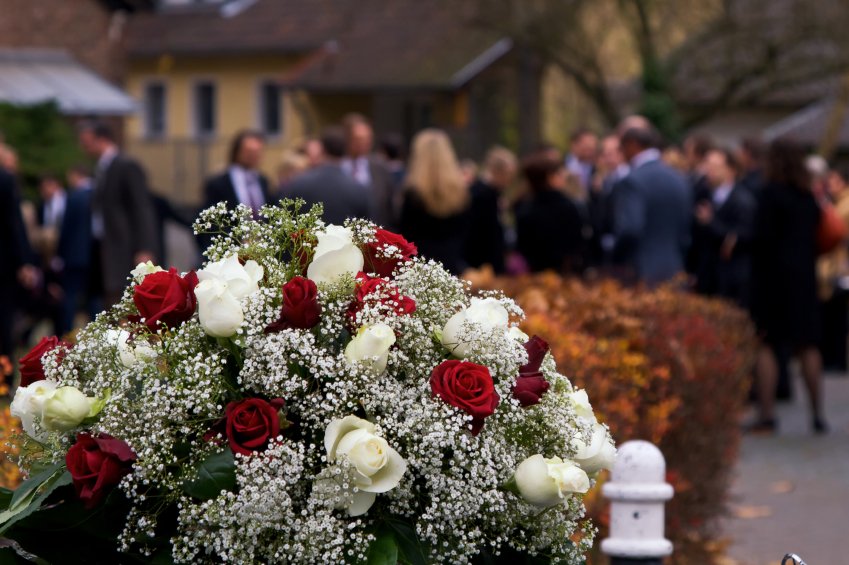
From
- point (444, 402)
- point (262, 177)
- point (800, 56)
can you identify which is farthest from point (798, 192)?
point (800, 56)

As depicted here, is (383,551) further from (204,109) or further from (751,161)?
(204,109)

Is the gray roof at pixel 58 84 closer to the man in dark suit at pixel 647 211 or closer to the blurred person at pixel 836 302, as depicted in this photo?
the blurred person at pixel 836 302

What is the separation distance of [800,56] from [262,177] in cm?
2556

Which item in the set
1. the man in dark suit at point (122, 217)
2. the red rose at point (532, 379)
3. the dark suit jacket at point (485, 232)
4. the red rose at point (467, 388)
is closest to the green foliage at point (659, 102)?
the man in dark suit at point (122, 217)

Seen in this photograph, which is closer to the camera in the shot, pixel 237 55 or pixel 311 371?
pixel 311 371

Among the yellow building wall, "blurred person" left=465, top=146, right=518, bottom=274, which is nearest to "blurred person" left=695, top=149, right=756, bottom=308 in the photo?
"blurred person" left=465, top=146, right=518, bottom=274

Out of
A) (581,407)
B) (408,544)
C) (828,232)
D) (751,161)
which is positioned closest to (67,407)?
(408,544)

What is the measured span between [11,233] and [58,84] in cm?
2271

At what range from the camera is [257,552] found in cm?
265

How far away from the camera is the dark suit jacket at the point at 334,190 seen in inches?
400

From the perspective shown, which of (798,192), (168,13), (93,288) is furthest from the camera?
(168,13)

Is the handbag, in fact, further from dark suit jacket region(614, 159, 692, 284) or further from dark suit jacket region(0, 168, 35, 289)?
dark suit jacket region(0, 168, 35, 289)

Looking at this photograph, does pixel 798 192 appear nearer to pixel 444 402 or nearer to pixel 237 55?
pixel 444 402

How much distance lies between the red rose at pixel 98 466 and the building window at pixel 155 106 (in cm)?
4826
